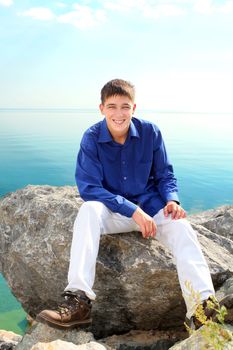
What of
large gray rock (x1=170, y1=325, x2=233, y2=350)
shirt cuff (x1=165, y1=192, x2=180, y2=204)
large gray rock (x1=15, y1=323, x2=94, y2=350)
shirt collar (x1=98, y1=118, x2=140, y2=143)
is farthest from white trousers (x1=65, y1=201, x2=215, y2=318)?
shirt collar (x1=98, y1=118, x2=140, y2=143)

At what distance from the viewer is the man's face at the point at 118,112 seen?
489 cm

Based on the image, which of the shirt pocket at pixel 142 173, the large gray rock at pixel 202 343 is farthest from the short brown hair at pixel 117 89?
the large gray rock at pixel 202 343

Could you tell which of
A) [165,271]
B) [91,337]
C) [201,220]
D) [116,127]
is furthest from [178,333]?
[201,220]

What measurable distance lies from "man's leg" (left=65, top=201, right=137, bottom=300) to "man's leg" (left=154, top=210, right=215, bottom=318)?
19.6 inches

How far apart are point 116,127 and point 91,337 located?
2.38 meters

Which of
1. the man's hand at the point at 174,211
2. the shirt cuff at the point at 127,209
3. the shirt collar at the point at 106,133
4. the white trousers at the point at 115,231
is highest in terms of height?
the shirt collar at the point at 106,133

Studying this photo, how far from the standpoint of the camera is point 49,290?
527cm

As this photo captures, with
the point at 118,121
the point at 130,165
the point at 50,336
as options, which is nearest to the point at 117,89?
the point at 118,121

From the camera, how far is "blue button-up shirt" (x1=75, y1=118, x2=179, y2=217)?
4.92m

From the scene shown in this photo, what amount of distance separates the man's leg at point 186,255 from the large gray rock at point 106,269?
0.29m

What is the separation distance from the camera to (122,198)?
464 centimetres

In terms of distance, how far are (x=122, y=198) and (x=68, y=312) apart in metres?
1.36

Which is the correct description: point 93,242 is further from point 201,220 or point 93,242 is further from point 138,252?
point 201,220

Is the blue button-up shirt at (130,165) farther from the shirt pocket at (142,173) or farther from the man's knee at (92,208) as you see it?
the man's knee at (92,208)
